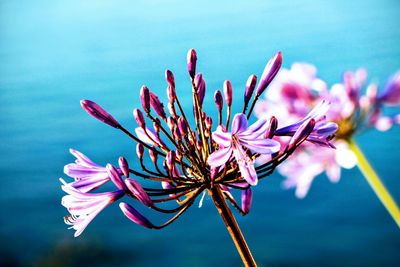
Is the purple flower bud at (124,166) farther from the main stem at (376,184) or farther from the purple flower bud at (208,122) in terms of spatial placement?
the main stem at (376,184)

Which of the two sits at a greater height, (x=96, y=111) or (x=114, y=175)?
(x=96, y=111)

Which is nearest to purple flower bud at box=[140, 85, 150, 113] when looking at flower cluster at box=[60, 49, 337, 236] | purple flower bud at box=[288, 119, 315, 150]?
flower cluster at box=[60, 49, 337, 236]

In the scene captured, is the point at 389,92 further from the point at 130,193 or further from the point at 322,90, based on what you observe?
the point at 130,193

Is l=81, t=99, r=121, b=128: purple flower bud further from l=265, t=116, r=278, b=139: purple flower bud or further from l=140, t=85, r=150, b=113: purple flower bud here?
l=265, t=116, r=278, b=139: purple flower bud

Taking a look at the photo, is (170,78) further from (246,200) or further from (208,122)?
(246,200)

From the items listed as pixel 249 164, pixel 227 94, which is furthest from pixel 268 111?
pixel 249 164

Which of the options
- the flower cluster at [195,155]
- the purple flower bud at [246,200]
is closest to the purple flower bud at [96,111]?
the flower cluster at [195,155]

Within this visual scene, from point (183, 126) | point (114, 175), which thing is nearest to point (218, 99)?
point (183, 126)
